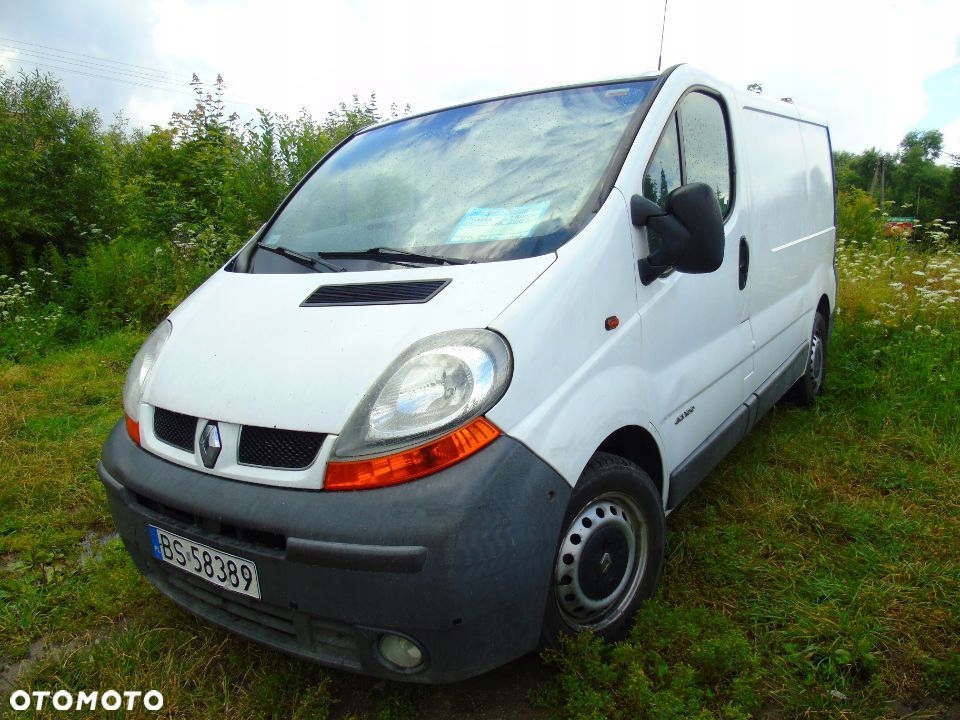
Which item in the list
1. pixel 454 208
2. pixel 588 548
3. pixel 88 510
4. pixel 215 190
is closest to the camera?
pixel 588 548

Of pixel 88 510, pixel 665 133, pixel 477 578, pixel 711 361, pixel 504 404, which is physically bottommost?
pixel 88 510

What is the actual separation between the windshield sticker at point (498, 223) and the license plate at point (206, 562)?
3.78 ft

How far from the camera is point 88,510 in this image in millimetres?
3250

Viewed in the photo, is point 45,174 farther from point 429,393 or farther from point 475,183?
point 429,393

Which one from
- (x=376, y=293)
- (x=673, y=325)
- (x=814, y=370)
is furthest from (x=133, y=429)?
(x=814, y=370)

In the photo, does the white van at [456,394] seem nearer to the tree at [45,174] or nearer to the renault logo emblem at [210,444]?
the renault logo emblem at [210,444]

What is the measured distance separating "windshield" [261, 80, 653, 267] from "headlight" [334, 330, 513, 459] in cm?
43

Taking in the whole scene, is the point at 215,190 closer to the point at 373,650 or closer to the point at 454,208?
the point at 454,208

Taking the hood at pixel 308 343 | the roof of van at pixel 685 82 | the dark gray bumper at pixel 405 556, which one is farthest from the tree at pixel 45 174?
the dark gray bumper at pixel 405 556

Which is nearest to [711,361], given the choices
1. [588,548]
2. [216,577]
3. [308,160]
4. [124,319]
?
[588,548]

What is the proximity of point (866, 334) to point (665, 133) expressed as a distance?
3.92 metres

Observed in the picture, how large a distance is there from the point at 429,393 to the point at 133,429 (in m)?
1.08

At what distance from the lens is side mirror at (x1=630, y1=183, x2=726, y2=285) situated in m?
2.12

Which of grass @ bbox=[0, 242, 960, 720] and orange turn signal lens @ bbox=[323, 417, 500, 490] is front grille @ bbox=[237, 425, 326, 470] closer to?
orange turn signal lens @ bbox=[323, 417, 500, 490]
